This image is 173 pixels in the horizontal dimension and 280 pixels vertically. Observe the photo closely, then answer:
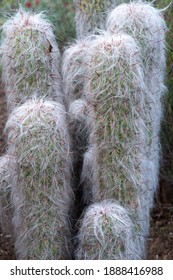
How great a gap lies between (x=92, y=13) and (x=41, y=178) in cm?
140

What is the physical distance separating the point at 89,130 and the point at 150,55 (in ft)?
1.90

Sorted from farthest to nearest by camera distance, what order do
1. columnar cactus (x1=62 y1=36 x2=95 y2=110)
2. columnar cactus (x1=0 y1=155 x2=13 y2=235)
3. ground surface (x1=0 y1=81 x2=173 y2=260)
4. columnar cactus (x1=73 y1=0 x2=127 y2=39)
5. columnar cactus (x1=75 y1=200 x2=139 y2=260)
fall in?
1. ground surface (x1=0 y1=81 x2=173 y2=260)
2. columnar cactus (x1=73 y1=0 x2=127 y2=39)
3. columnar cactus (x1=62 y1=36 x2=95 y2=110)
4. columnar cactus (x1=0 y1=155 x2=13 y2=235)
5. columnar cactus (x1=75 y1=200 x2=139 y2=260)

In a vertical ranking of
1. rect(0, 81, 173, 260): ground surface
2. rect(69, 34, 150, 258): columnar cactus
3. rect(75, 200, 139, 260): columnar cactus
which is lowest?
rect(0, 81, 173, 260): ground surface

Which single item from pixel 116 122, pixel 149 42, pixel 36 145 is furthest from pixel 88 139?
pixel 149 42

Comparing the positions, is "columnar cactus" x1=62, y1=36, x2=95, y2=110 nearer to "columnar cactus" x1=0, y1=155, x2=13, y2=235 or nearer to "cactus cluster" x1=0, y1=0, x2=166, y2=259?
"cactus cluster" x1=0, y1=0, x2=166, y2=259

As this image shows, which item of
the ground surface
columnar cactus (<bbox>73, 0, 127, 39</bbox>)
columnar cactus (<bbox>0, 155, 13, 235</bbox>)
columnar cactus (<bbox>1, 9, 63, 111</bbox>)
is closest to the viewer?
columnar cactus (<bbox>1, 9, 63, 111</bbox>)

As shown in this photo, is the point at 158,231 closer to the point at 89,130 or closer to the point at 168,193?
the point at 168,193

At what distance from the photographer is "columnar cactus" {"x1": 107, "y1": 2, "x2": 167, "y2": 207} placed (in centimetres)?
335

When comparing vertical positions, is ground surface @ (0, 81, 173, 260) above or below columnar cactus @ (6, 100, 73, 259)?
below

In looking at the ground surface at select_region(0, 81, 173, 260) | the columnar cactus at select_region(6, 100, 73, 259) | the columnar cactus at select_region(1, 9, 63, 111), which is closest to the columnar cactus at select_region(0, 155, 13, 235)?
the columnar cactus at select_region(6, 100, 73, 259)

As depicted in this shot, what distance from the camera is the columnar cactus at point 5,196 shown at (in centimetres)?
350

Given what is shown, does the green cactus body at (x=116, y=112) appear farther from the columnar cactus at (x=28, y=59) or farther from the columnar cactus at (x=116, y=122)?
the columnar cactus at (x=28, y=59)

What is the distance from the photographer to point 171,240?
473 cm

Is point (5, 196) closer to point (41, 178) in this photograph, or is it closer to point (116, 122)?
point (41, 178)
